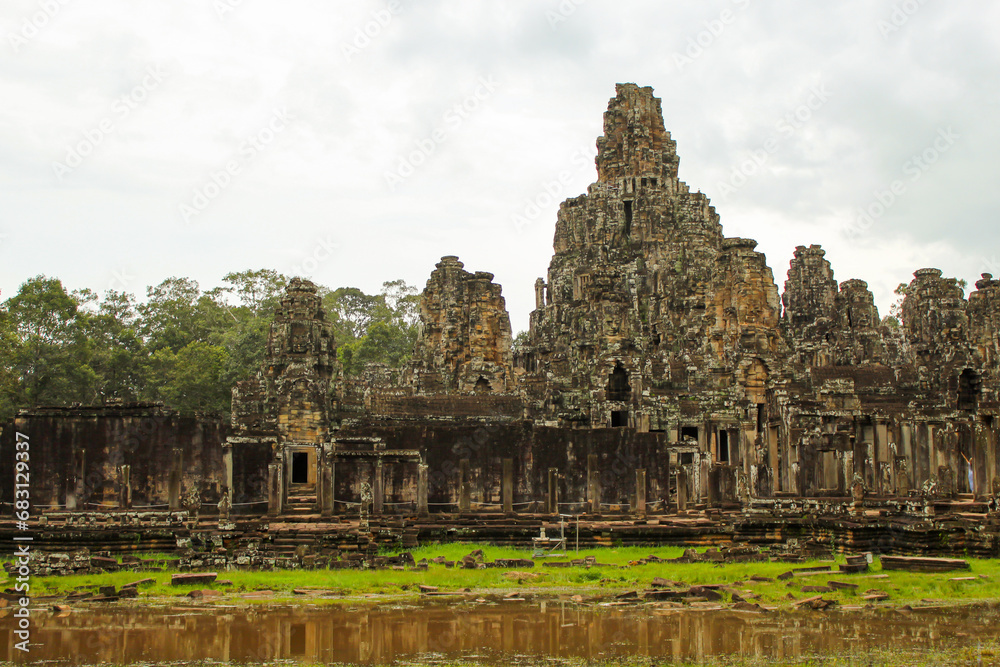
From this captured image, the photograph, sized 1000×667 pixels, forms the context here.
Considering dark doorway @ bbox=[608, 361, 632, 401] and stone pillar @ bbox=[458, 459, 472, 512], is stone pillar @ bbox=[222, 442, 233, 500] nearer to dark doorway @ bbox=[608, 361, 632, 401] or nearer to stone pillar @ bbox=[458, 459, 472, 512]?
stone pillar @ bbox=[458, 459, 472, 512]

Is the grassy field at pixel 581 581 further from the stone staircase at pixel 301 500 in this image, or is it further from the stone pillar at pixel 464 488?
the stone staircase at pixel 301 500

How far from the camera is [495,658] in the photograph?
40.7 ft

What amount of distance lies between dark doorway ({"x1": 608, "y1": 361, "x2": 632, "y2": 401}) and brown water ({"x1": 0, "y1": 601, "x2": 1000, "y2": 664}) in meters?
18.8

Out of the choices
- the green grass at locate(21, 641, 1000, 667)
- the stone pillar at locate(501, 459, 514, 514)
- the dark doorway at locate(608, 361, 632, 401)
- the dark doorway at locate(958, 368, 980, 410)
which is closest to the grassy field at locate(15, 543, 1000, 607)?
the green grass at locate(21, 641, 1000, 667)

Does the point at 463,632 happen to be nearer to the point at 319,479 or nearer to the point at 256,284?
the point at 319,479

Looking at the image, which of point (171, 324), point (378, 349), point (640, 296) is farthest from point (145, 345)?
point (640, 296)

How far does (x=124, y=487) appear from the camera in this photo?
24.7 metres

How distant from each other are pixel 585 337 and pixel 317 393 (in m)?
20.1

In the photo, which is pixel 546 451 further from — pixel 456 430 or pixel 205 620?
pixel 205 620

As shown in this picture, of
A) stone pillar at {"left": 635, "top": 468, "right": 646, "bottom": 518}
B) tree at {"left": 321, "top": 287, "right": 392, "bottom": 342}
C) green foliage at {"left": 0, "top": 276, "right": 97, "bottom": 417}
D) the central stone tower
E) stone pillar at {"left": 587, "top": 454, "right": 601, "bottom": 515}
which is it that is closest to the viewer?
stone pillar at {"left": 587, "top": 454, "right": 601, "bottom": 515}

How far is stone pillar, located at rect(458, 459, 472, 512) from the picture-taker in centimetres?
2527

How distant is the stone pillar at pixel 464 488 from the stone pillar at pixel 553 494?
6.38ft

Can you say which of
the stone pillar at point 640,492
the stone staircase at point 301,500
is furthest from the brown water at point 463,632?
the stone pillar at point 640,492

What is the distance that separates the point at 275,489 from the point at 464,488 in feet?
14.6
